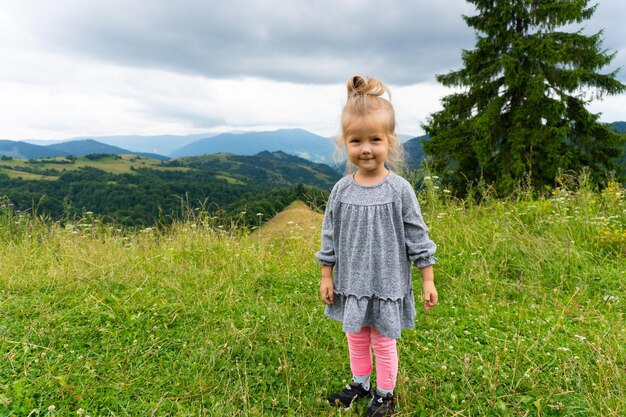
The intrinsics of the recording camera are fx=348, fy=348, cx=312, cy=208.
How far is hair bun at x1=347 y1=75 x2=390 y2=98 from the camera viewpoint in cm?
199

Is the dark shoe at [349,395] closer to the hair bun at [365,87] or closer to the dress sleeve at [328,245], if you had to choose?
the dress sleeve at [328,245]

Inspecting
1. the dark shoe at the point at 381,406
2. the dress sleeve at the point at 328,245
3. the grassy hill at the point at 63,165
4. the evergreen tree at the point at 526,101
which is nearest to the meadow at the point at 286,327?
the dark shoe at the point at 381,406

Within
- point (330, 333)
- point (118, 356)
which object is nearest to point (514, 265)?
point (330, 333)

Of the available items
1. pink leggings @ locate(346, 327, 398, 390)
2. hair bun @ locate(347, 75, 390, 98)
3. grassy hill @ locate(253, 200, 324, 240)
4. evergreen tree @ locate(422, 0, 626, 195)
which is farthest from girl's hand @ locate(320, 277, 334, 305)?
evergreen tree @ locate(422, 0, 626, 195)

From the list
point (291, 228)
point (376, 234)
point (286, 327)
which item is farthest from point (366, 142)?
point (291, 228)

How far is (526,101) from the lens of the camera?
1462cm

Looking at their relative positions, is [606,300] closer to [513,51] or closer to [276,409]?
[276,409]

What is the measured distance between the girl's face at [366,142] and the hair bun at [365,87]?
17 cm

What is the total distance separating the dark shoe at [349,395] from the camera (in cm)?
237

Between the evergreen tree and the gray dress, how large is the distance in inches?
485

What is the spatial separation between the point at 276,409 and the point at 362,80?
7.14 ft

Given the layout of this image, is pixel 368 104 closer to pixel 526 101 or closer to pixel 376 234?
pixel 376 234

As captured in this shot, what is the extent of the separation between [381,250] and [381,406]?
41.1 inches

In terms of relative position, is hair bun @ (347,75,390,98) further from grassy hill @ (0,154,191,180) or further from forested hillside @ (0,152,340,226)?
grassy hill @ (0,154,191,180)
